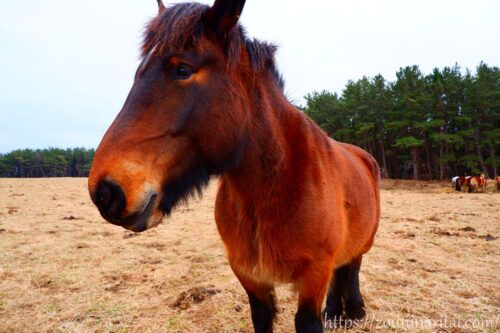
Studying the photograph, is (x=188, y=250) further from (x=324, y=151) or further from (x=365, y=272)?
(x=324, y=151)

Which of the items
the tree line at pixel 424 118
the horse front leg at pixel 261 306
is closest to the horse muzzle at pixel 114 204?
A: the horse front leg at pixel 261 306

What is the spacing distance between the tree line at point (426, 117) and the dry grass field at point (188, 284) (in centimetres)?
2847

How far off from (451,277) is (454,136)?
102ft

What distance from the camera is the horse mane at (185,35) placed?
1521 millimetres

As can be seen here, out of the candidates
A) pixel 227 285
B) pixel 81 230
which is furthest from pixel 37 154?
pixel 227 285

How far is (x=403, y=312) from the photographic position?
338cm

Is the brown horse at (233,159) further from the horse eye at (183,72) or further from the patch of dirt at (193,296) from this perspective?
the patch of dirt at (193,296)

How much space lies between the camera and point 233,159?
1.71m

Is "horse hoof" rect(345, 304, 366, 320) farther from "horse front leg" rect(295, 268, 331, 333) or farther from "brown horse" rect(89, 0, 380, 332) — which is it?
"horse front leg" rect(295, 268, 331, 333)

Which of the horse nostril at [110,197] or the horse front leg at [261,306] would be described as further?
the horse front leg at [261,306]

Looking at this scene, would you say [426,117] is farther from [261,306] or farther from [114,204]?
[114,204]

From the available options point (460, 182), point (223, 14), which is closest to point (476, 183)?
point (460, 182)

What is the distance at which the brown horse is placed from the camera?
4.46 ft

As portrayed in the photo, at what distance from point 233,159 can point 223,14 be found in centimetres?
79
